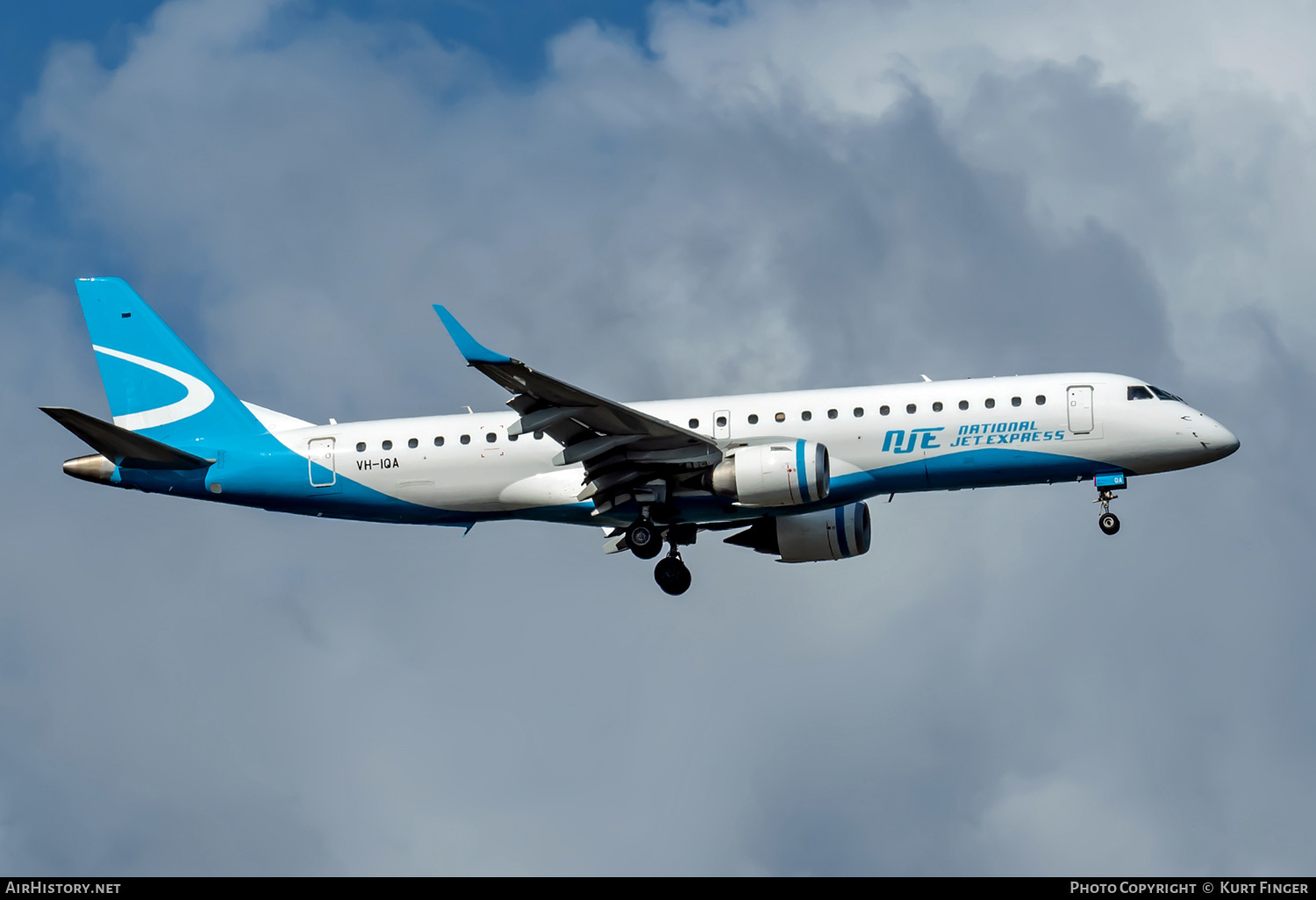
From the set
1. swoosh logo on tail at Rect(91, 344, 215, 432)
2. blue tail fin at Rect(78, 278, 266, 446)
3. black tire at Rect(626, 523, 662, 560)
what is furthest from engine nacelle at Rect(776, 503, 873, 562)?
swoosh logo on tail at Rect(91, 344, 215, 432)

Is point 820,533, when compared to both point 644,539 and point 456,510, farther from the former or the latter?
point 456,510

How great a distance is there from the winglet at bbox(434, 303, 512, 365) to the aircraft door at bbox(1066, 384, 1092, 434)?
15063 millimetres

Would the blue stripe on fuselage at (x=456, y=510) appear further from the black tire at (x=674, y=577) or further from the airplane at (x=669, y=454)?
the black tire at (x=674, y=577)

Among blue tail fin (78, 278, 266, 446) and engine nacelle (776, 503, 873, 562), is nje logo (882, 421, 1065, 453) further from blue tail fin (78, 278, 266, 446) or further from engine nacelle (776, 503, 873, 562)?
blue tail fin (78, 278, 266, 446)

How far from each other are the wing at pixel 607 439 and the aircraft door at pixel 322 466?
6910 mm

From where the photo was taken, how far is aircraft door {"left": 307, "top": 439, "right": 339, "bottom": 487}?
5006cm

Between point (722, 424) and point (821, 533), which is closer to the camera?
point (722, 424)

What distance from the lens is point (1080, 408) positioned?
151 feet

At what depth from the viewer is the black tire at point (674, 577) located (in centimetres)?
4991

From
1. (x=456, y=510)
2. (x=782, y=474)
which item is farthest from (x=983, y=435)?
(x=456, y=510)

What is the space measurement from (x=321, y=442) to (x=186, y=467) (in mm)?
3994

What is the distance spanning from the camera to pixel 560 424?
46094 millimetres

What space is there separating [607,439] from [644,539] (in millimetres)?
3595
